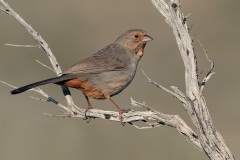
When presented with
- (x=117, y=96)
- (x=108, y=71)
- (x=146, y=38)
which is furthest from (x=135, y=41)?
(x=117, y=96)

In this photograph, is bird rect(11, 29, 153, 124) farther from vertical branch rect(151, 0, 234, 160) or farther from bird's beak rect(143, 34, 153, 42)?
vertical branch rect(151, 0, 234, 160)

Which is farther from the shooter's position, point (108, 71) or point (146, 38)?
point (146, 38)

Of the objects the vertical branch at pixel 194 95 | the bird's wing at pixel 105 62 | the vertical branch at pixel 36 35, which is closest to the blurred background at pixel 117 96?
the bird's wing at pixel 105 62

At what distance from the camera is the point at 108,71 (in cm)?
839

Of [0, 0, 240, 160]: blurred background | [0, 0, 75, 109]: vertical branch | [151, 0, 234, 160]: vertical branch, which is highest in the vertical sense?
[0, 0, 75, 109]: vertical branch

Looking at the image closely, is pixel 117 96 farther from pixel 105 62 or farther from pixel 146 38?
pixel 105 62

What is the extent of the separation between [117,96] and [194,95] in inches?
374

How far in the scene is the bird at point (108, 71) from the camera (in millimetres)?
7824

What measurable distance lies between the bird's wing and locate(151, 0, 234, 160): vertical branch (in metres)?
1.64

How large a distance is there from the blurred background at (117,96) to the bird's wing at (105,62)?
626 mm

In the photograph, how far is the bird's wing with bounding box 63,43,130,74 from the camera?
8.02 metres

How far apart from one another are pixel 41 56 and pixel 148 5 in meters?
5.23

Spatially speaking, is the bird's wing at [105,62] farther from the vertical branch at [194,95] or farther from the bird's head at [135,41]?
the vertical branch at [194,95]

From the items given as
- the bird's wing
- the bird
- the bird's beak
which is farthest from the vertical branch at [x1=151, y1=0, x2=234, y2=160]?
the bird's beak
